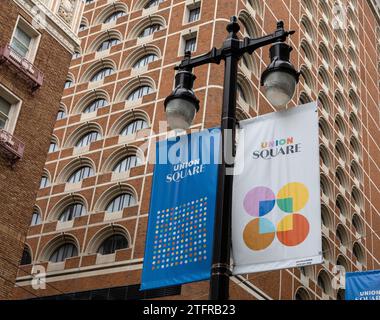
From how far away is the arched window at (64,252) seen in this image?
37094mm

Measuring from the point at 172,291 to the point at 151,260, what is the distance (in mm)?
21420

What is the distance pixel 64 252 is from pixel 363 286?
1973 cm

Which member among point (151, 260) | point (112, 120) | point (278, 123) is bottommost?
point (151, 260)

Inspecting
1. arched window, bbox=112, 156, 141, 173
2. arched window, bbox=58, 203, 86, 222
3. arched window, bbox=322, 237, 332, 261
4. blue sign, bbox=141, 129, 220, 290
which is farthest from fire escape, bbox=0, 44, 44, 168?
arched window, bbox=322, 237, 332, 261

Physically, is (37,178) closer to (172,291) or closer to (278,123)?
(172,291)

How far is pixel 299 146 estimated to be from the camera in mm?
10430

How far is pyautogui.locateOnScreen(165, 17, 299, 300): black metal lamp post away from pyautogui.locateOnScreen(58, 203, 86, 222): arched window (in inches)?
1082

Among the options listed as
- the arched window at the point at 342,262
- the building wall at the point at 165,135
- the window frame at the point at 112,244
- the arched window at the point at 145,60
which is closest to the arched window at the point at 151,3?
the building wall at the point at 165,135

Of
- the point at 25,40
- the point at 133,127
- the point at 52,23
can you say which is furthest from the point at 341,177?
the point at 25,40

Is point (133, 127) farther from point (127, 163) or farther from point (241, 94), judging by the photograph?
point (241, 94)

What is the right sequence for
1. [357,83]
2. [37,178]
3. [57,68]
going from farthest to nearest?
[357,83] → [57,68] → [37,178]

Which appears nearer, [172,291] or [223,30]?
[172,291]

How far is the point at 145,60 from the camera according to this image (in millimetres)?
42219
